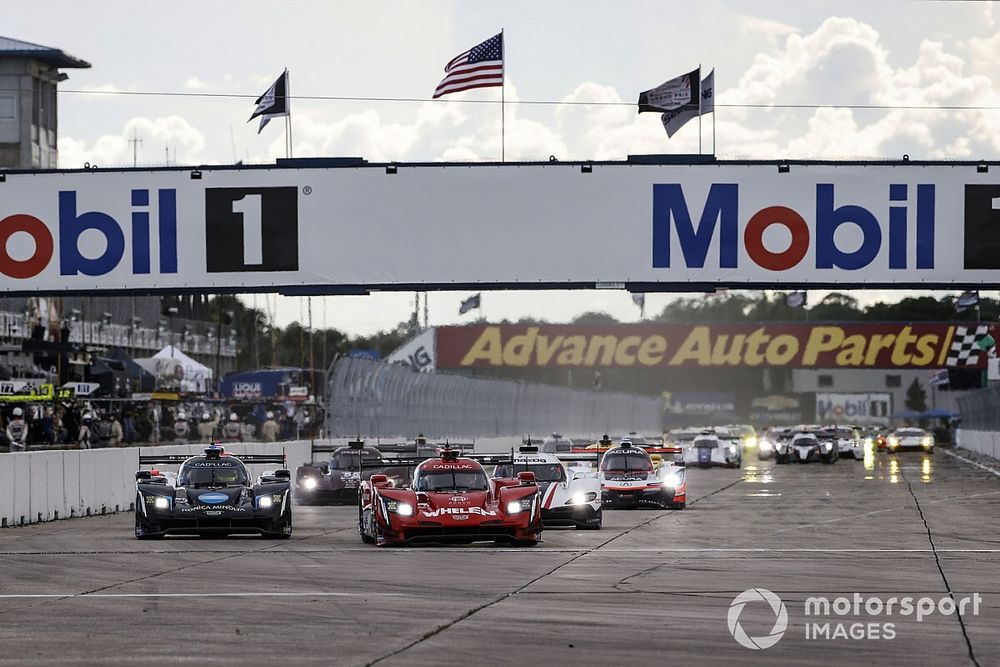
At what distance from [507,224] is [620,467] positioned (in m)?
5.84

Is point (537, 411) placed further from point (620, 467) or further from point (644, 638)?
point (644, 638)

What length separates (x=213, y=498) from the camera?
22562 millimetres

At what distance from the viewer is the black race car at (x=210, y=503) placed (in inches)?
885

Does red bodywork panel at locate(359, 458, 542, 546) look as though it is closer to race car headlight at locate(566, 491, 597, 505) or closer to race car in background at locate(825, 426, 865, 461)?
race car headlight at locate(566, 491, 597, 505)

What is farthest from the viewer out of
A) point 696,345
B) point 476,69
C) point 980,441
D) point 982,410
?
point 696,345

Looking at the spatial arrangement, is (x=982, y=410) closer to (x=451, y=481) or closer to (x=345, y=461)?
(x=345, y=461)

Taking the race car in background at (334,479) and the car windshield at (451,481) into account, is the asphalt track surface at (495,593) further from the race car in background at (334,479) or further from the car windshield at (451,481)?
the race car in background at (334,479)

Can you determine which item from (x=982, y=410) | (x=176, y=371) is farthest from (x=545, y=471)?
(x=982, y=410)

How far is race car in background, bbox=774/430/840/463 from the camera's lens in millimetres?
63062

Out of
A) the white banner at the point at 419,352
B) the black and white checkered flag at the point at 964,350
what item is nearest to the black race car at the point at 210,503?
the black and white checkered flag at the point at 964,350

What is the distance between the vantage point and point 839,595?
1447 centimetres

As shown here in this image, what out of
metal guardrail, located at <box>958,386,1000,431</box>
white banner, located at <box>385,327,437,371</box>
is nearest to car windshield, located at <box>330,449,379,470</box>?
metal guardrail, located at <box>958,386,1000,431</box>

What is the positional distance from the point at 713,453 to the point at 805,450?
6.08m

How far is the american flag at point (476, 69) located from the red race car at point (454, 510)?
9921 mm
